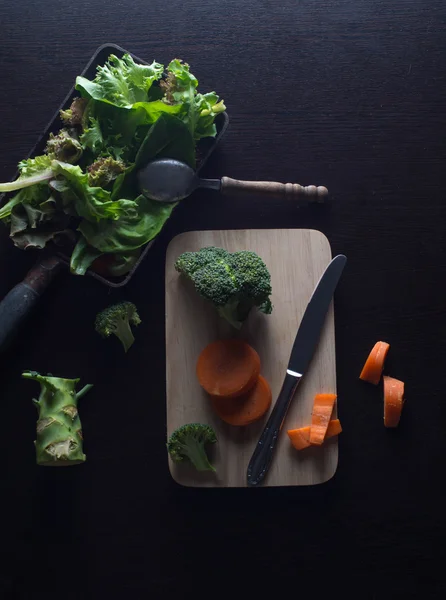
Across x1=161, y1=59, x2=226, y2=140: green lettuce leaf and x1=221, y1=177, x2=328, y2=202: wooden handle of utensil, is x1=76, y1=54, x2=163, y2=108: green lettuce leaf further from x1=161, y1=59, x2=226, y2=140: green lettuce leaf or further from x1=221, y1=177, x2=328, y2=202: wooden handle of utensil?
x1=221, y1=177, x2=328, y2=202: wooden handle of utensil

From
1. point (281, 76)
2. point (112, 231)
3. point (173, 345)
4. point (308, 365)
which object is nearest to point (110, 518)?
point (173, 345)

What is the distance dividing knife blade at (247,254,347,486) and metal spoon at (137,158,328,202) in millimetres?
235

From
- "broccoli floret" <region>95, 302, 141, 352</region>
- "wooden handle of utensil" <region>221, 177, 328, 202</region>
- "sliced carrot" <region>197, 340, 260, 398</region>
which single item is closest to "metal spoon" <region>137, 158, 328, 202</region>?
"wooden handle of utensil" <region>221, 177, 328, 202</region>

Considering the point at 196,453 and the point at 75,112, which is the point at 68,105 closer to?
the point at 75,112

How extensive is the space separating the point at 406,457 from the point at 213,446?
2.08 ft

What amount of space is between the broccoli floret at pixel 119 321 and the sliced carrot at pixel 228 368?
0.24 meters

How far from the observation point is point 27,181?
5.34 ft

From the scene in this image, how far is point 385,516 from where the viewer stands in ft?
6.21

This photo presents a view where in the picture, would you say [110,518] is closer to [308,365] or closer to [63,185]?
[308,365]

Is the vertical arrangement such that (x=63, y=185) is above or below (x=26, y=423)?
above

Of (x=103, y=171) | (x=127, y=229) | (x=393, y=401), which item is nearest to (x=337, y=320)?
(x=393, y=401)

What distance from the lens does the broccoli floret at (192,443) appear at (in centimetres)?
177

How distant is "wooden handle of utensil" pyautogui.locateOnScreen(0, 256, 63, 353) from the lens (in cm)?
173

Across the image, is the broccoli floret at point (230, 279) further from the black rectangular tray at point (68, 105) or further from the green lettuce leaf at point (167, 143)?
the green lettuce leaf at point (167, 143)
